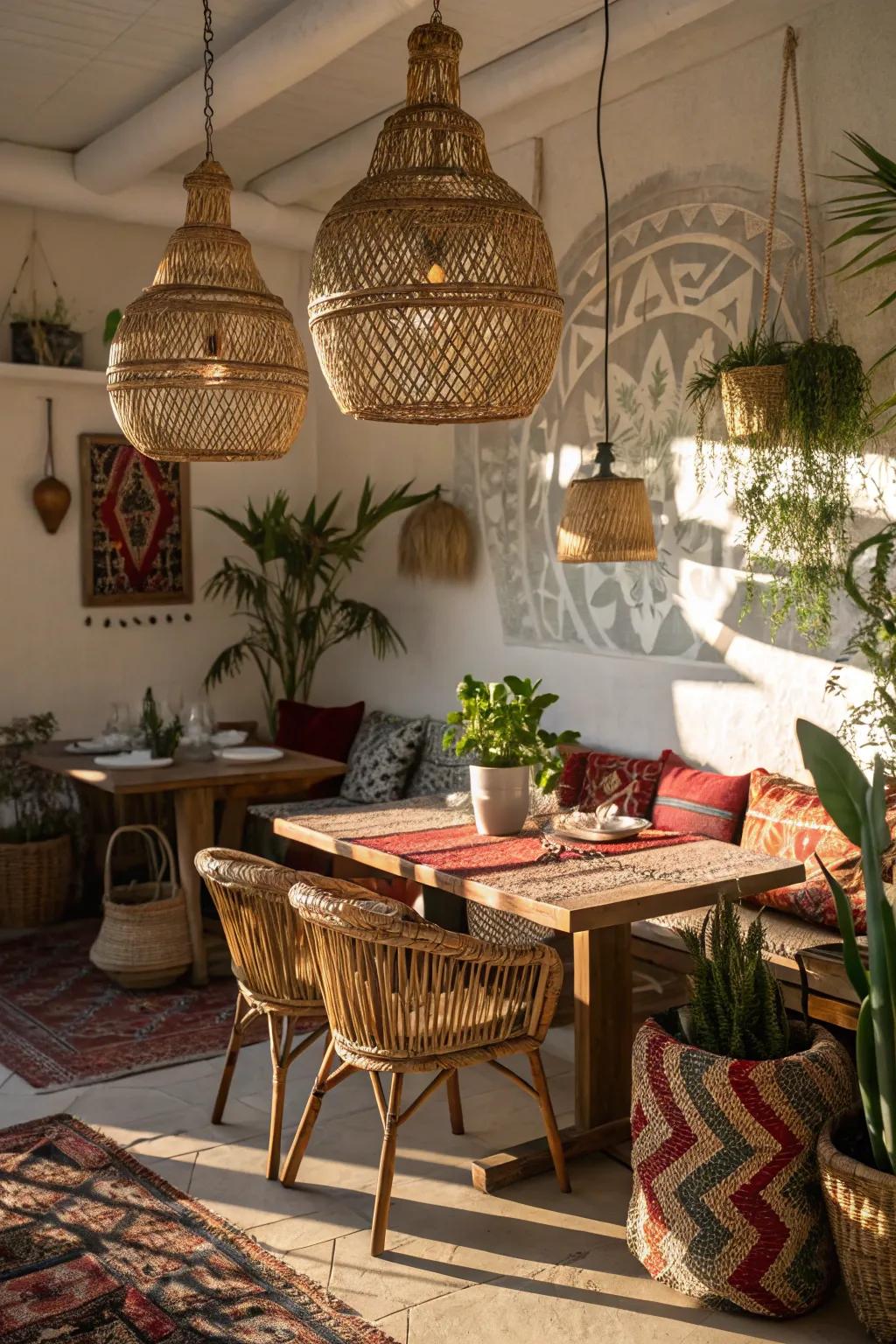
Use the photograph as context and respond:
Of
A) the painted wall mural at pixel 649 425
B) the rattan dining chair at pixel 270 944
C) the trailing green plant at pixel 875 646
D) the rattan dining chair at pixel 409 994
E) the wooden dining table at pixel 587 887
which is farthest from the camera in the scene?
the painted wall mural at pixel 649 425

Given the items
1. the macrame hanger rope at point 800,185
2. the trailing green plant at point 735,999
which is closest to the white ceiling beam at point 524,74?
the macrame hanger rope at point 800,185

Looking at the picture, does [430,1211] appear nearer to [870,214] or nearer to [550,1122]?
[550,1122]

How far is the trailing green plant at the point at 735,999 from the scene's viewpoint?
3.08m

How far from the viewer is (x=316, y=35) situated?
182 inches

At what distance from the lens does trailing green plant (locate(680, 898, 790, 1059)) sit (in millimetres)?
3084

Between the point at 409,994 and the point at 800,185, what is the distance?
10.2 feet

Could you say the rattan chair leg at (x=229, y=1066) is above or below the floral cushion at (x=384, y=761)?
below

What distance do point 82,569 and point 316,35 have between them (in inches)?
123

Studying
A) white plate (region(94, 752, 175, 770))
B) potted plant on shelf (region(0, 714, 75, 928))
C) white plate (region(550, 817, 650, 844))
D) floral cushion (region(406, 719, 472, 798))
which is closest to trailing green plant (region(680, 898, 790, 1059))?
white plate (region(550, 817, 650, 844))

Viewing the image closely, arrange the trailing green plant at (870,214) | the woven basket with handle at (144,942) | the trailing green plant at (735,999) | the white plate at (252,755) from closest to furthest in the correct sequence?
the trailing green plant at (735,999) → the trailing green plant at (870,214) → the woven basket with handle at (144,942) → the white plate at (252,755)

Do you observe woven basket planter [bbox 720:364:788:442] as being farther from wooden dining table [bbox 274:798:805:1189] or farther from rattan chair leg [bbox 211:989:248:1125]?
rattan chair leg [bbox 211:989:248:1125]

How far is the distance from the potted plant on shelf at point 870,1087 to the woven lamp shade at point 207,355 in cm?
149

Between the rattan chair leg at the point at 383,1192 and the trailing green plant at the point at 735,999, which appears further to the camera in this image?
the rattan chair leg at the point at 383,1192

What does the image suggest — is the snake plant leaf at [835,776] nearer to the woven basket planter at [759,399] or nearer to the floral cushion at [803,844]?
the floral cushion at [803,844]
